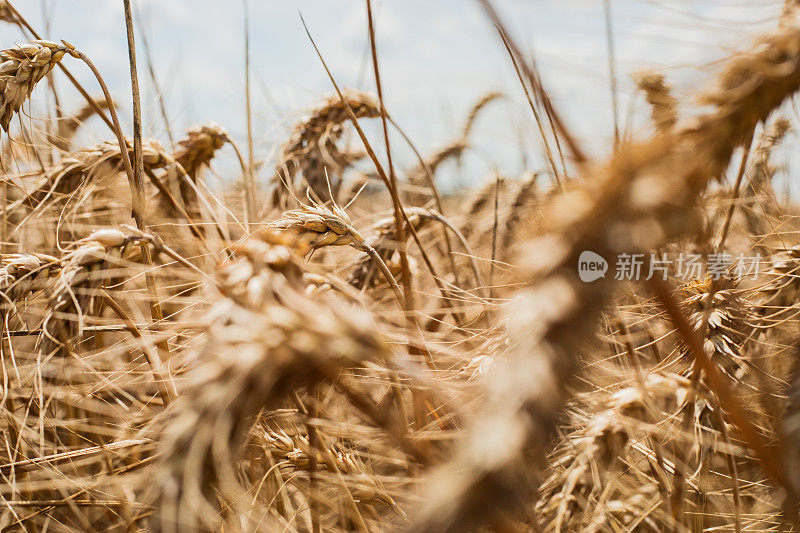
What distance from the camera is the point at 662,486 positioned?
1.03 m

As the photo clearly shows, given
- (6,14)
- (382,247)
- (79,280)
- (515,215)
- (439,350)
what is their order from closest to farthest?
(439,350), (79,280), (382,247), (6,14), (515,215)

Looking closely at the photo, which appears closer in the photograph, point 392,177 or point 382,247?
point 392,177

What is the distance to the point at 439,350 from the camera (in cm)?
77

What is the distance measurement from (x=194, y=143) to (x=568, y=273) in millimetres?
1520

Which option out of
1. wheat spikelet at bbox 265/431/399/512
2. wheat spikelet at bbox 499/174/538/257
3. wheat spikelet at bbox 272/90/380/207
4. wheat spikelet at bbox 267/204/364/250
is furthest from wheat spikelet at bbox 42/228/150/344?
wheat spikelet at bbox 499/174/538/257

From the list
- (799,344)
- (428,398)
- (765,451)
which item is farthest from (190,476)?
(799,344)

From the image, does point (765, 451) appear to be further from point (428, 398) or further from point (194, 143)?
point (194, 143)

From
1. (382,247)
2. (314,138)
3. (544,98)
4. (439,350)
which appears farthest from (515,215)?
(439,350)

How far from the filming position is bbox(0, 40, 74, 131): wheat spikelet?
1.20 metres

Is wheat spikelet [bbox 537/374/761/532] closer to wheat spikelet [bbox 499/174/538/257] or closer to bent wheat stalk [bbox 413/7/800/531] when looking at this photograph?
bent wheat stalk [bbox 413/7/800/531]

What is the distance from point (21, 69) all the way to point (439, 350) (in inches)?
46.3

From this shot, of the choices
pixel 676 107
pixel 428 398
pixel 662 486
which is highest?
pixel 676 107

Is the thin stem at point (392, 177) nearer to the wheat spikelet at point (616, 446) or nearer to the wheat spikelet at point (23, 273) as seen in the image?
the wheat spikelet at point (616, 446)

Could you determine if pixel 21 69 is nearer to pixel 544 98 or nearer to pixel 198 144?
pixel 198 144
